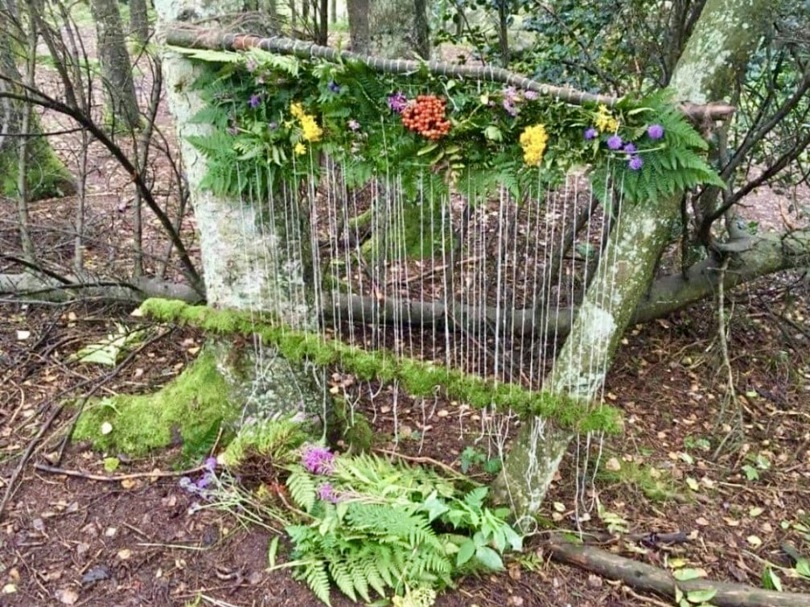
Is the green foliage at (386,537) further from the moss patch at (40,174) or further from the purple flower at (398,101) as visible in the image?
the moss patch at (40,174)

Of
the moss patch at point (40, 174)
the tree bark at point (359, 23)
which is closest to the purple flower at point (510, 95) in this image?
the tree bark at point (359, 23)

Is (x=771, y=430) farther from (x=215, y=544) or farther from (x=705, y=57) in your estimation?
(x=215, y=544)

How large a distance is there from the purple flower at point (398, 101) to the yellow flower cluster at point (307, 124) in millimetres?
300

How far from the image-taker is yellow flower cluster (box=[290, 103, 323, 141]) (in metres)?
2.38

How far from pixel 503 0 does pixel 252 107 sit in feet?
7.53

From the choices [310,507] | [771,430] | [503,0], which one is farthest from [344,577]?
[503,0]

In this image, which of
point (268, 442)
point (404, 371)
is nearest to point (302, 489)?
point (268, 442)

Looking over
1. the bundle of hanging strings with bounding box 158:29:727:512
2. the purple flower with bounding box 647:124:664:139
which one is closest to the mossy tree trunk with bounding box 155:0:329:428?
the bundle of hanging strings with bounding box 158:29:727:512

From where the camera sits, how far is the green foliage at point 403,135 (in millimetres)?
2031

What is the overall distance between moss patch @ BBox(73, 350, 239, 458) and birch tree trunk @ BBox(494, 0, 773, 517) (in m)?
1.37

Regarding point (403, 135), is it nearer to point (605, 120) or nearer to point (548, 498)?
point (605, 120)

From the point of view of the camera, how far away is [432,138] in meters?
2.21

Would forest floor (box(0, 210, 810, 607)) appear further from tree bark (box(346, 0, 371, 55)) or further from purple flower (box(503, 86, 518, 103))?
tree bark (box(346, 0, 371, 55))

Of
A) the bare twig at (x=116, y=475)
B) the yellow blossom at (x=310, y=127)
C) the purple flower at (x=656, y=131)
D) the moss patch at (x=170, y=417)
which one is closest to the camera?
the purple flower at (x=656, y=131)
